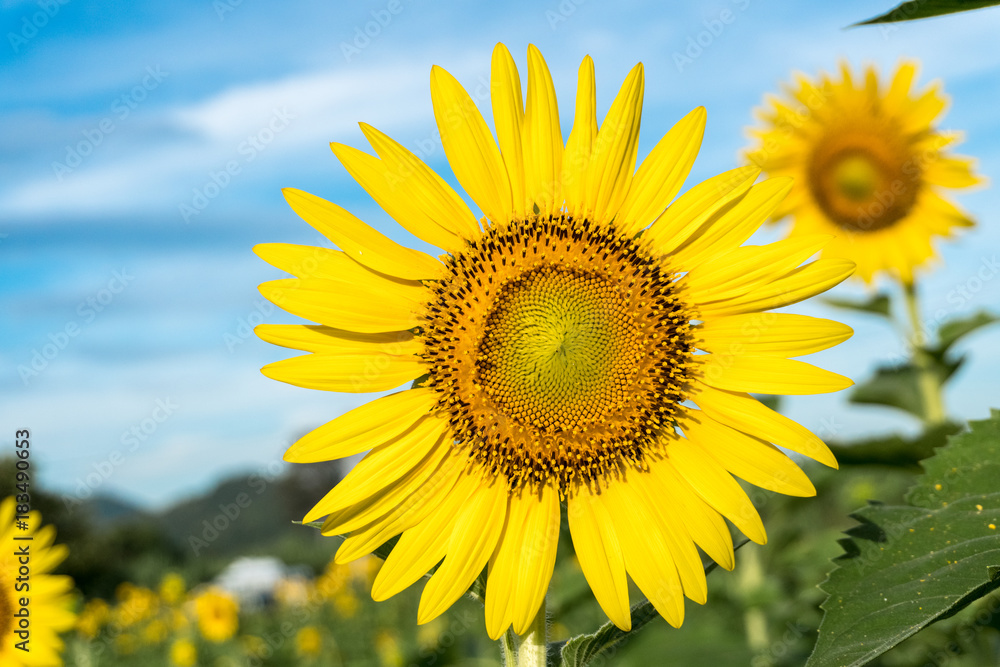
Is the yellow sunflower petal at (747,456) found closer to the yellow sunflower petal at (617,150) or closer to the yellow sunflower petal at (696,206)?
the yellow sunflower petal at (696,206)

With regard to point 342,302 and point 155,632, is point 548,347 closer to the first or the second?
point 342,302

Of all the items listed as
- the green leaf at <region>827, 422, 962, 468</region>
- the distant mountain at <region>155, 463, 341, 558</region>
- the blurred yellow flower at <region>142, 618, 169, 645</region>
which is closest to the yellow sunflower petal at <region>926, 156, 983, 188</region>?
the green leaf at <region>827, 422, 962, 468</region>

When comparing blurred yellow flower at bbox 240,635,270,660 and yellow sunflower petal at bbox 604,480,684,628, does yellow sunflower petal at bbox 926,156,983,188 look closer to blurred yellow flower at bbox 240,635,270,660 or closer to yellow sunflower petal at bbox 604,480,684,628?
yellow sunflower petal at bbox 604,480,684,628

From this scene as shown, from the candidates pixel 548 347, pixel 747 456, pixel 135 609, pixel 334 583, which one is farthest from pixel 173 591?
pixel 747 456

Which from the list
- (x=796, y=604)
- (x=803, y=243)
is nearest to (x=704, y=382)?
(x=803, y=243)

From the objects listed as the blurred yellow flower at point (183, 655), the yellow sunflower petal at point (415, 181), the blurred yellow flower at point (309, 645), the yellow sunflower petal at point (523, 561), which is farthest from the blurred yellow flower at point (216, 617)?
the yellow sunflower petal at point (415, 181)

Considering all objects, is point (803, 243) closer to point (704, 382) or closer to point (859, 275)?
point (704, 382)

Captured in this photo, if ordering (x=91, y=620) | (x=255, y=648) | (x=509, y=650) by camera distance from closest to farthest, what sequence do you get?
1. (x=509, y=650)
2. (x=255, y=648)
3. (x=91, y=620)
